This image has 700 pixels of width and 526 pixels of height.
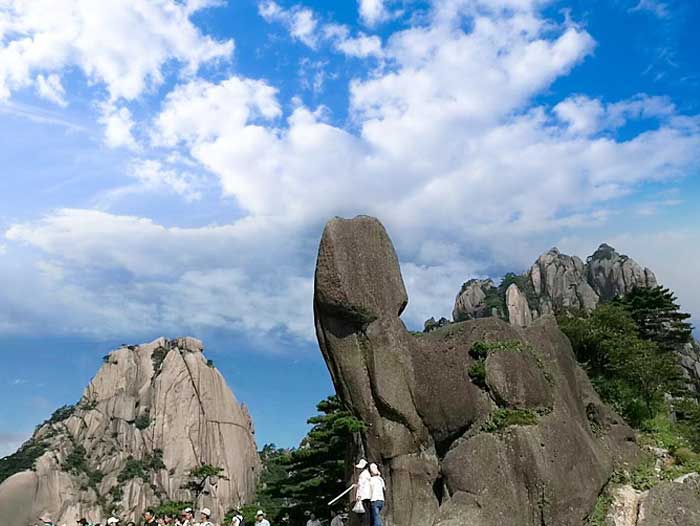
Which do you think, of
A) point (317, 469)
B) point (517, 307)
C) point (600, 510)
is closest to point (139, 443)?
point (517, 307)

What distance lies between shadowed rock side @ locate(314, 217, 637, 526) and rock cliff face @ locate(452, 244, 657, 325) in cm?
5381

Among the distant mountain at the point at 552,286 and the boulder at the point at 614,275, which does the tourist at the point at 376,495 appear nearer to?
the distant mountain at the point at 552,286

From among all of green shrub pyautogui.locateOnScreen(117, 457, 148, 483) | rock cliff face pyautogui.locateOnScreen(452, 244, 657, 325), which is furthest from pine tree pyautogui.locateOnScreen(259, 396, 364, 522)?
green shrub pyautogui.locateOnScreen(117, 457, 148, 483)

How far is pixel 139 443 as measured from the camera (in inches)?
3270

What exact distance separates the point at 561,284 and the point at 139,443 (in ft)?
178

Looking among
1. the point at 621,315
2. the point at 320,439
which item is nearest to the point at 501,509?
the point at 320,439

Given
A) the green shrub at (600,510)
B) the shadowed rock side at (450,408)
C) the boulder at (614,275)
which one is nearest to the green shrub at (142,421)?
the boulder at (614,275)

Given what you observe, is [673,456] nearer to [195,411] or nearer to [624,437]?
[624,437]

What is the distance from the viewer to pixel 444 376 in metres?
17.6

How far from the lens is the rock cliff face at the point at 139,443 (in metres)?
76.5

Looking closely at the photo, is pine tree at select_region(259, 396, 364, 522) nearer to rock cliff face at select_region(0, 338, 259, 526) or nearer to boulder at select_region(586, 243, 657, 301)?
rock cliff face at select_region(0, 338, 259, 526)

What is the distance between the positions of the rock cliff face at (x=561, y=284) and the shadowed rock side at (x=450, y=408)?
53.8 metres

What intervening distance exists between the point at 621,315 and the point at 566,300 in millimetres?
47181

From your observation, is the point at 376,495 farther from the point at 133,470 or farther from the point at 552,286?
the point at 133,470
